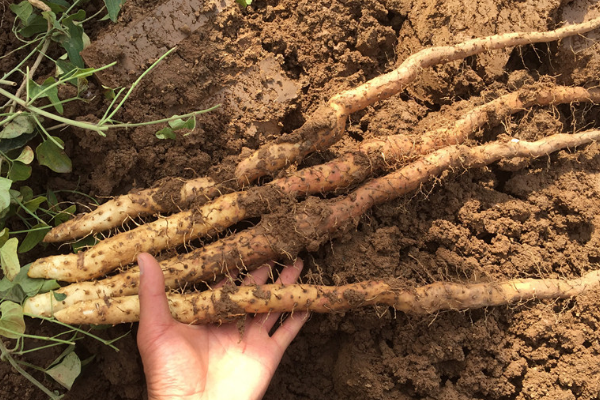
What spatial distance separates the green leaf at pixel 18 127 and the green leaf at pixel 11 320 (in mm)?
532

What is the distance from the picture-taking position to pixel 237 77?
1.63m

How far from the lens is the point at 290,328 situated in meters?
1.54

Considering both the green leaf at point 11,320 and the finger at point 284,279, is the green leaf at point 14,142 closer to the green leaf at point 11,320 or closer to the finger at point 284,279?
the green leaf at point 11,320

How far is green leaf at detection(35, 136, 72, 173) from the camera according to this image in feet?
4.83

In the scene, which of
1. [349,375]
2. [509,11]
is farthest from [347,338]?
[509,11]

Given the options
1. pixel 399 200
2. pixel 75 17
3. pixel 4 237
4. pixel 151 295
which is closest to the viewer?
pixel 151 295

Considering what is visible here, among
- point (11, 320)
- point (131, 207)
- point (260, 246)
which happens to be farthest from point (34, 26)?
point (260, 246)

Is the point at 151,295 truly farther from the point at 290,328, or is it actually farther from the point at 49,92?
the point at 49,92

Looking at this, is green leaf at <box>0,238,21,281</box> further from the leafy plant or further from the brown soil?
the brown soil

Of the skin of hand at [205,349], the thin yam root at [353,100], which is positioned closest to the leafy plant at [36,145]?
the skin of hand at [205,349]

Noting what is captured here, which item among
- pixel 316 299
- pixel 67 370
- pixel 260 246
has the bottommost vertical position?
pixel 67 370

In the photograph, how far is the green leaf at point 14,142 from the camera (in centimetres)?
146

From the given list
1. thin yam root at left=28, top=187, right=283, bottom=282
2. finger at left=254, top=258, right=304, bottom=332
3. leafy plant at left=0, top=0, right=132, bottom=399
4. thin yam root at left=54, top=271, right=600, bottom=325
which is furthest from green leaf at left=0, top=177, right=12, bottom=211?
finger at left=254, top=258, right=304, bottom=332

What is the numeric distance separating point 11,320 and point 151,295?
1.48 feet
